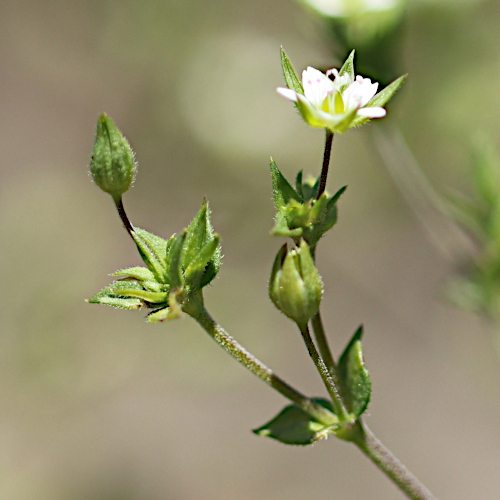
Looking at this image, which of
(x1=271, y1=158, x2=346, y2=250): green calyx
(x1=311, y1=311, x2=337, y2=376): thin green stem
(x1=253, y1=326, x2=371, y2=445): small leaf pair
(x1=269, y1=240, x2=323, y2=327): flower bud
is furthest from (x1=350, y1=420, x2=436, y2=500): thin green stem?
(x1=271, y1=158, x2=346, y2=250): green calyx

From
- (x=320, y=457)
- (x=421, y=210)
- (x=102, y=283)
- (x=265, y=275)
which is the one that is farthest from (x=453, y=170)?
(x=102, y=283)

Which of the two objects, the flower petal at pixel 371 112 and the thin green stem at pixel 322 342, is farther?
the thin green stem at pixel 322 342

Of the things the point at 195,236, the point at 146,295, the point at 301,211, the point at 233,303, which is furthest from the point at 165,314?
the point at 233,303

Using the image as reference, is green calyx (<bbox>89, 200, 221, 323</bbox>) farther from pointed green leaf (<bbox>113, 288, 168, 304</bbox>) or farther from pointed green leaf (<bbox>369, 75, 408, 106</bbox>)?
pointed green leaf (<bbox>369, 75, 408, 106</bbox>)

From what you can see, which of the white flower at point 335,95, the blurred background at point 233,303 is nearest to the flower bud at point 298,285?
the white flower at point 335,95

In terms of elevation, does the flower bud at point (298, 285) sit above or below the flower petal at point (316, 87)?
below

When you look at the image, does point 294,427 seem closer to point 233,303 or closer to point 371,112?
point 371,112

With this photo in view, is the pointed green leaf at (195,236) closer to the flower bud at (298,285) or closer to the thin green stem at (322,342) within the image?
the flower bud at (298,285)

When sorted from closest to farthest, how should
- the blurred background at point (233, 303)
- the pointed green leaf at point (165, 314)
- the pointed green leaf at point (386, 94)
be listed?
1. the pointed green leaf at point (165, 314)
2. the pointed green leaf at point (386, 94)
3. the blurred background at point (233, 303)
